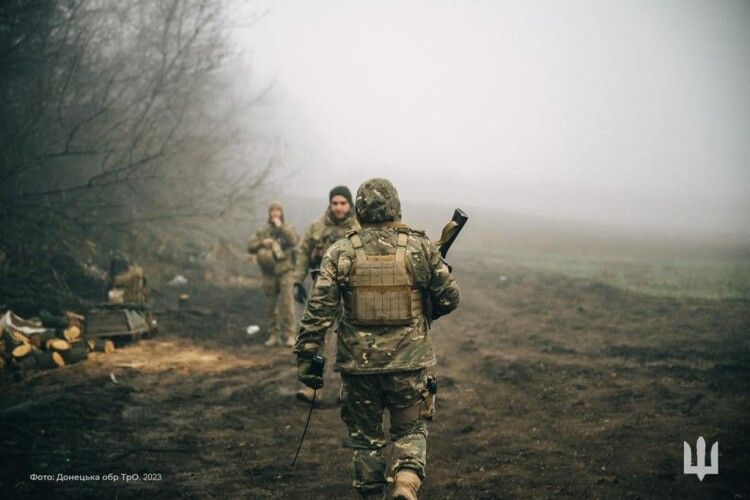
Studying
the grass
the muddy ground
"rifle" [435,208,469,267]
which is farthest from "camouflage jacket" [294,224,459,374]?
the grass

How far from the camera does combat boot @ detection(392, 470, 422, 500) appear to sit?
3335 mm

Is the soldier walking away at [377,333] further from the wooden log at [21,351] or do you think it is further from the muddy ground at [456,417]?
the wooden log at [21,351]

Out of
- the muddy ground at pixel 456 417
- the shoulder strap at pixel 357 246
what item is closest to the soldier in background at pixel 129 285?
the muddy ground at pixel 456 417

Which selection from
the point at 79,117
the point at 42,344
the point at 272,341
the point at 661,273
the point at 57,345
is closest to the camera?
the point at 57,345

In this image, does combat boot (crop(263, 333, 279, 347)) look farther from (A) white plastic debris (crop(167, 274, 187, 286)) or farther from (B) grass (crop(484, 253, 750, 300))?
(B) grass (crop(484, 253, 750, 300))

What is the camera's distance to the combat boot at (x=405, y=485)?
10.9 feet

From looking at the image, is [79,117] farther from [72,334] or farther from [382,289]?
[382,289]

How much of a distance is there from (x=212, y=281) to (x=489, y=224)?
68.4 ft

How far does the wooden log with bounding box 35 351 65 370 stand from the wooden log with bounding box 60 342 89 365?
0.09m

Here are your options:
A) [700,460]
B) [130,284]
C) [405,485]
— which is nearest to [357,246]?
[405,485]

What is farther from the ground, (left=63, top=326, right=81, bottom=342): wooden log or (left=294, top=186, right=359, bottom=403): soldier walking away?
(left=294, top=186, right=359, bottom=403): soldier walking away

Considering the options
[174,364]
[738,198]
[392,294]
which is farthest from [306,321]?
[738,198]

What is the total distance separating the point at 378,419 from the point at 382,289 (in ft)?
2.79

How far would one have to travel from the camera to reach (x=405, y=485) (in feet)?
11.2
